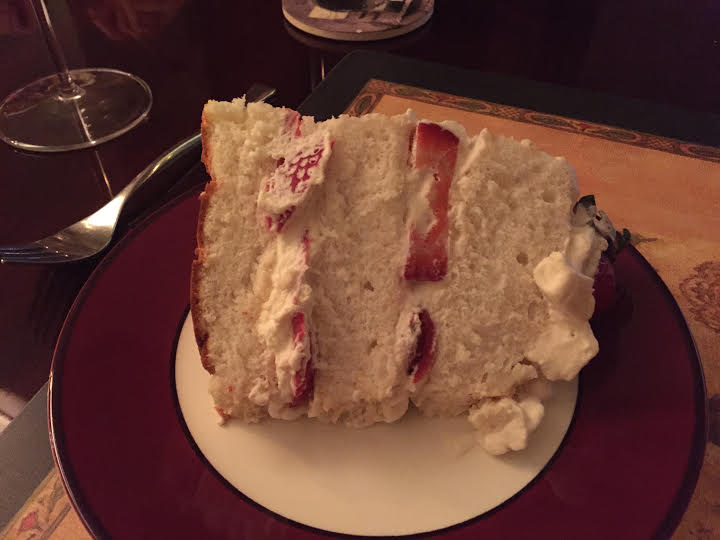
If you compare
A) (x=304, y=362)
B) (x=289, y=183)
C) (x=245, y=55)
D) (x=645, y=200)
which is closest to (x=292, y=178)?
(x=289, y=183)

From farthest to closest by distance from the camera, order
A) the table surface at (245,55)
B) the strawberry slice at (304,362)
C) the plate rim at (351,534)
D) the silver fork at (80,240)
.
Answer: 1. the table surface at (245,55)
2. the silver fork at (80,240)
3. the strawberry slice at (304,362)
4. the plate rim at (351,534)

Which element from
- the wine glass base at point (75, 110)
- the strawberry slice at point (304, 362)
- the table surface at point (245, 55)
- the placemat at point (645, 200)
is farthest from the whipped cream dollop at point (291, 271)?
the wine glass base at point (75, 110)

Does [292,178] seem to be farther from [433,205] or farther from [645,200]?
[645,200]

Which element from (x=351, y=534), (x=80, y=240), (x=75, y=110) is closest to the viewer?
(x=351, y=534)

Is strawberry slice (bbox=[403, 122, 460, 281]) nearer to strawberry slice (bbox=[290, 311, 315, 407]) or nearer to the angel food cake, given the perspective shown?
the angel food cake

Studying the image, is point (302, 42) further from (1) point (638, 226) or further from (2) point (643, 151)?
(1) point (638, 226)

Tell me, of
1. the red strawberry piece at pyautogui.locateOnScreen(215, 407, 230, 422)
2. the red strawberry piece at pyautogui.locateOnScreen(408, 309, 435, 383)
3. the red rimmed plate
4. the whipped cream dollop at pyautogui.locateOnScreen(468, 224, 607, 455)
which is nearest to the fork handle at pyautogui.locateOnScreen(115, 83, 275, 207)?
the red rimmed plate

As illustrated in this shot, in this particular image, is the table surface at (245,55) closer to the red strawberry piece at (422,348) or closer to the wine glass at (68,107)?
the wine glass at (68,107)

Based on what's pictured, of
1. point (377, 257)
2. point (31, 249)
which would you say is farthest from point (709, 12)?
point (31, 249)
